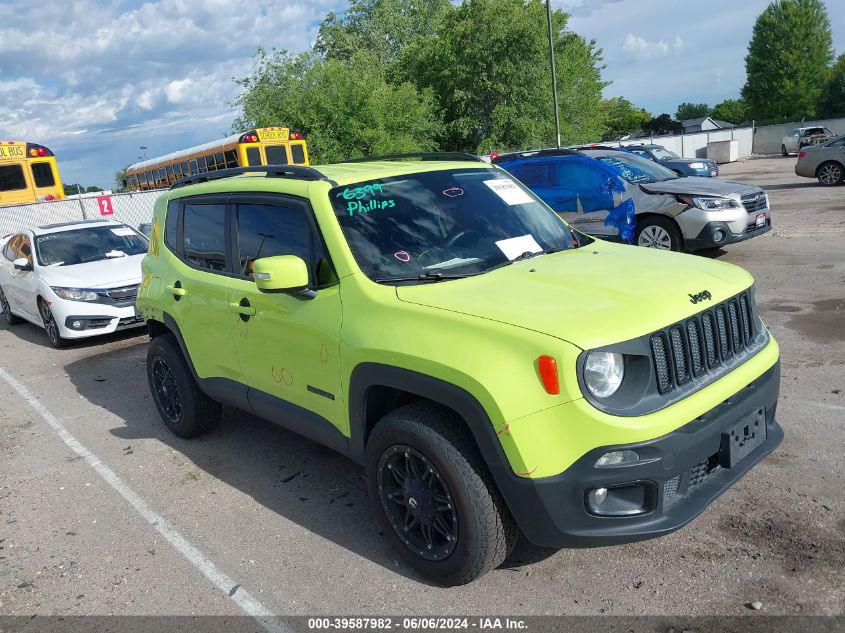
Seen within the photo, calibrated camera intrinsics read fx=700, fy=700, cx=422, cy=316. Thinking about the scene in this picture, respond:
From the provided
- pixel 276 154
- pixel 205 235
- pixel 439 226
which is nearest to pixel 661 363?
pixel 439 226

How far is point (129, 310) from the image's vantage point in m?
9.03

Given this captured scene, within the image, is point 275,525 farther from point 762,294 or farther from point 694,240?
point 694,240

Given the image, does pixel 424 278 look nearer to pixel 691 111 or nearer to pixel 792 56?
pixel 792 56

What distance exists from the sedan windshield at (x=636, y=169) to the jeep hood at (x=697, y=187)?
0.26 meters

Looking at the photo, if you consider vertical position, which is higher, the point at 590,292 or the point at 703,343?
the point at 590,292

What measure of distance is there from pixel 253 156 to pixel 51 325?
10.9 metres

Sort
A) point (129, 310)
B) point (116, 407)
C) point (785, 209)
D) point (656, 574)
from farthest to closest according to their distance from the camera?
point (785, 209)
point (129, 310)
point (116, 407)
point (656, 574)

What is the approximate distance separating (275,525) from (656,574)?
Result: 211 centimetres

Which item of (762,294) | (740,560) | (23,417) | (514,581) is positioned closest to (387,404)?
(514,581)

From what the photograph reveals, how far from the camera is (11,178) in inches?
736

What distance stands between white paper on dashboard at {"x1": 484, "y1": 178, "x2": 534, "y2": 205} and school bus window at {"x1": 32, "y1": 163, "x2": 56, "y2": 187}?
730 inches

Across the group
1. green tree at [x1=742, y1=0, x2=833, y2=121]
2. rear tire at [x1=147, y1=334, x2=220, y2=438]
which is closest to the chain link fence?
rear tire at [x1=147, y1=334, x2=220, y2=438]

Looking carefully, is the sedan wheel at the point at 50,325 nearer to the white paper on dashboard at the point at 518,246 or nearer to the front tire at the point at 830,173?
the white paper on dashboard at the point at 518,246

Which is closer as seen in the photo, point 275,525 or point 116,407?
point 275,525
